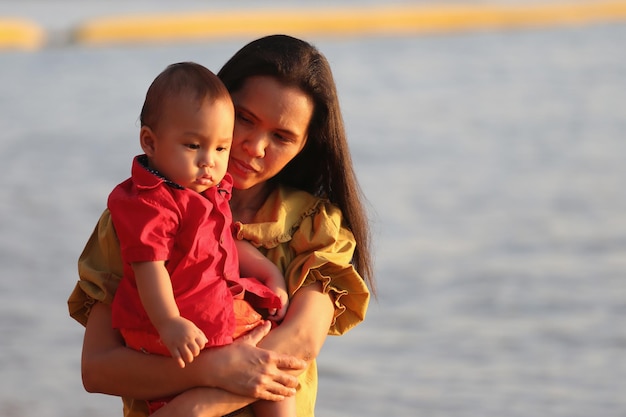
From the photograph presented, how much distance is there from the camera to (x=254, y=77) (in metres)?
2.90

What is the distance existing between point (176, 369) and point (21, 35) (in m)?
19.1

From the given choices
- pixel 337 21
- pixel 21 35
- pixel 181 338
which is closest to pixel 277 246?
pixel 181 338

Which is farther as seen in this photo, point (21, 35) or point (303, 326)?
point (21, 35)

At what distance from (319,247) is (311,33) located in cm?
1968

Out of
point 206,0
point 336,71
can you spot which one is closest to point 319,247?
point 336,71

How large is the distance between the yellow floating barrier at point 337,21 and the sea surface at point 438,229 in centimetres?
579

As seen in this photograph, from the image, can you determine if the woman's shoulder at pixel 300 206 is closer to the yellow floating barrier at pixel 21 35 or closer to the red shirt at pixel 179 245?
the red shirt at pixel 179 245

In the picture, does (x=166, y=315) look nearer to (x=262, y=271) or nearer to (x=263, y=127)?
(x=262, y=271)

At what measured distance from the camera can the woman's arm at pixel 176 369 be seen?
269cm

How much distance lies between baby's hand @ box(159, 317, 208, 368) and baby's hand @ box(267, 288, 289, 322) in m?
0.38

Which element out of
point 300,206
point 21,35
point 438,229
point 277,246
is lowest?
point 277,246

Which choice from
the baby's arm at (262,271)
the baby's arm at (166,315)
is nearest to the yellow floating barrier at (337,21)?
the baby's arm at (262,271)

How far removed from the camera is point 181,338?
2.49 metres

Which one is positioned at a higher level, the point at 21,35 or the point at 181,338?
the point at 21,35
